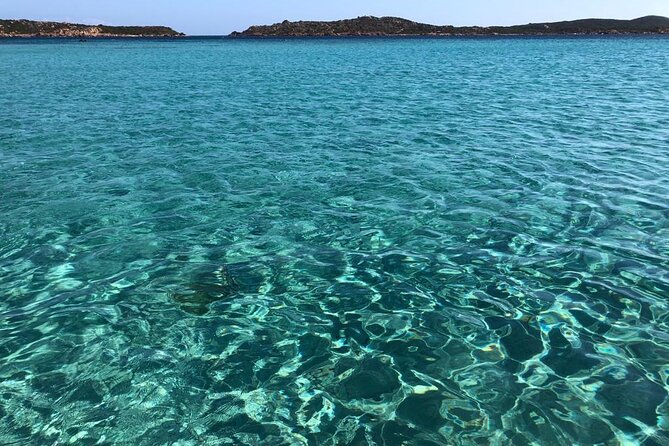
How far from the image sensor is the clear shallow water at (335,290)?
589 cm

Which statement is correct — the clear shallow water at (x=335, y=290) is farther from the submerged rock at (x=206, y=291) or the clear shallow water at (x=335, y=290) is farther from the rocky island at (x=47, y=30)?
the rocky island at (x=47, y=30)

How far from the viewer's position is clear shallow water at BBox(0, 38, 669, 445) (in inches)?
232

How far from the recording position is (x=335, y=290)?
28.7ft

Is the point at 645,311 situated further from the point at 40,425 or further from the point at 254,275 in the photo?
the point at 40,425

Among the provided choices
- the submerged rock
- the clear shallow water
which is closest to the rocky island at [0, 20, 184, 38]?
the clear shallow water

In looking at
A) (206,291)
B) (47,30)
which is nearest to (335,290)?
(206,291)

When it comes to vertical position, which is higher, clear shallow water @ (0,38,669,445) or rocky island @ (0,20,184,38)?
rocky island @ (0,20,184,38)

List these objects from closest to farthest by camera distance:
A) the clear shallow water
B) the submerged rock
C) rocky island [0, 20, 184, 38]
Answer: the clear shallow water
the submerged rock
rocky island [0, 20, 184, 38]

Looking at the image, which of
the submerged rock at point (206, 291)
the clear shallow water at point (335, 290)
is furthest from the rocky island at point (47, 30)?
the submerged rock at point (206, 291)

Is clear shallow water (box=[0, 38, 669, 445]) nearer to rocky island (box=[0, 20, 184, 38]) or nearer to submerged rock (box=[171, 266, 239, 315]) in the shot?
submerged rock (box=[171, 266, 239, 315])

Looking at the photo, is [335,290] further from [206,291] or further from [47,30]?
[47,30]

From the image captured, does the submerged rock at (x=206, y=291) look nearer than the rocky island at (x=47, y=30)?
Yes

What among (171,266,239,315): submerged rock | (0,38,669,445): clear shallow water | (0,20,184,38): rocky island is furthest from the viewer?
(0,20,184,38): rocky island

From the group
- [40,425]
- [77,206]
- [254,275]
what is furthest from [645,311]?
[77,206]
